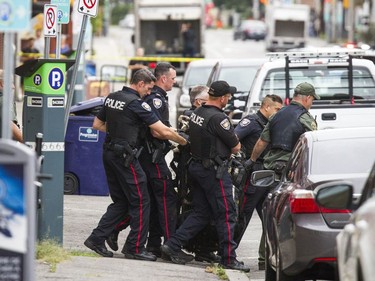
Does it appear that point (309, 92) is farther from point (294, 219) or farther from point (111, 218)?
point (294, 219)

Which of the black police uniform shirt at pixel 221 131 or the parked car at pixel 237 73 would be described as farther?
the parked car at pixel 237 73

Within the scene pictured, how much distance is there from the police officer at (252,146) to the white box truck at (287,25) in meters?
57.0

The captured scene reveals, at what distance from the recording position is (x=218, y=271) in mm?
12250

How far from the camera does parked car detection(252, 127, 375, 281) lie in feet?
29.3

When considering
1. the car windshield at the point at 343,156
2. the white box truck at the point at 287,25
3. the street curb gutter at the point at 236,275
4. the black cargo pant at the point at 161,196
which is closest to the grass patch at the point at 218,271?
the street curb gutter at the point at 236,275

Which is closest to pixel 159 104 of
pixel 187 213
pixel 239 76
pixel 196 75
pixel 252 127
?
pixel 187 213

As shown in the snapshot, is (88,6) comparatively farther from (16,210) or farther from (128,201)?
(16,210)

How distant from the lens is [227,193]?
12414mm

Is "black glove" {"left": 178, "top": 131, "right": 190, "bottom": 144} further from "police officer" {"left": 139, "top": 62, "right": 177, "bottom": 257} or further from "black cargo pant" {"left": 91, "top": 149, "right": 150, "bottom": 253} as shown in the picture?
"black cargo pant" {"left": 91, "top": 149, "right": 150, "bottom": 253}

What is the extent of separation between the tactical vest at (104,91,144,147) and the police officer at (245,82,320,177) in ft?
4.52

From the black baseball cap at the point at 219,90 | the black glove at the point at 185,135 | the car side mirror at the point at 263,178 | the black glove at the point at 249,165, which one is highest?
the black baseball cap at the point at 219,90

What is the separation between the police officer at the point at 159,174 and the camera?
1280cm

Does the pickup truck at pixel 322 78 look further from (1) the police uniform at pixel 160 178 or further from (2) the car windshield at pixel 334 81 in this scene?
(1) the police uniform at pixel 160 178

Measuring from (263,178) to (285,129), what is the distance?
197cm
